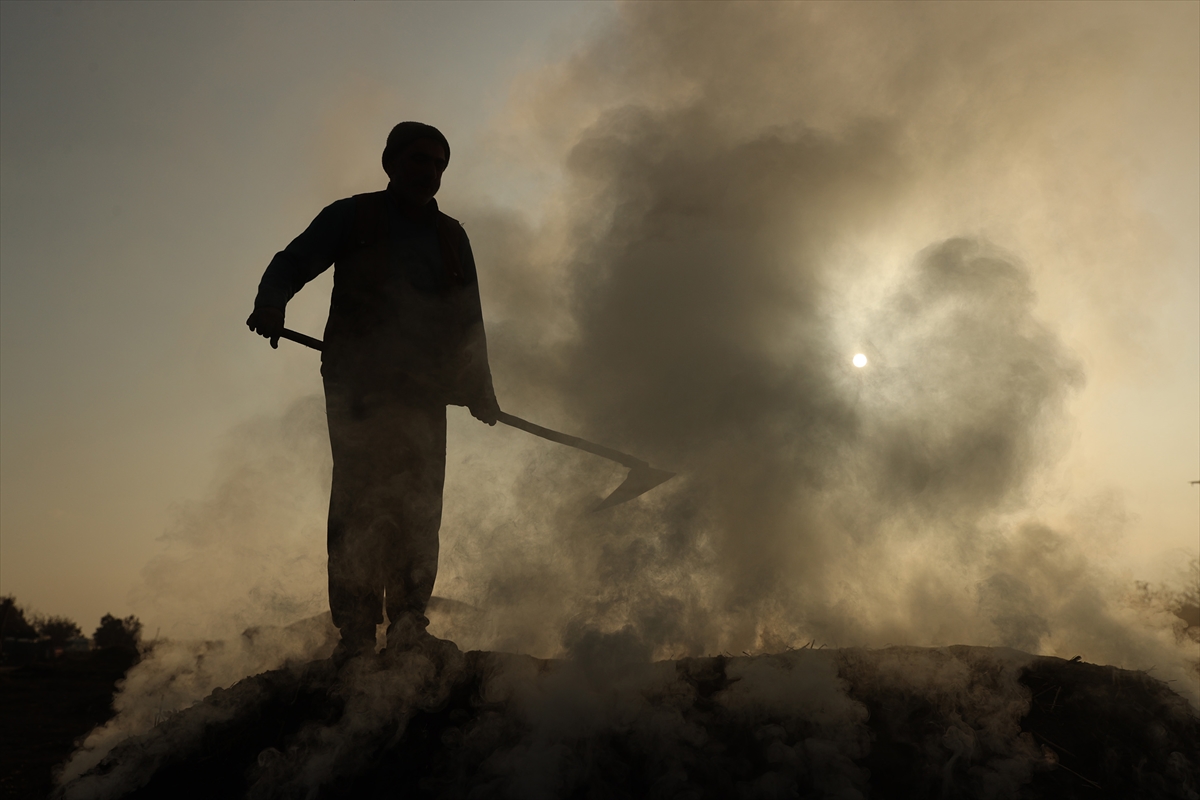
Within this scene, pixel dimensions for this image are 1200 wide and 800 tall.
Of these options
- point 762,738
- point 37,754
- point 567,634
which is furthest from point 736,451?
point 37,754

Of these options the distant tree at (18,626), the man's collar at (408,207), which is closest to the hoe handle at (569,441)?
the man's collar at (408,207)

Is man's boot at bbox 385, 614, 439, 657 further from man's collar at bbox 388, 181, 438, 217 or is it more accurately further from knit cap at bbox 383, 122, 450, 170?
knit cap at bbox 383, 122, 450, 170

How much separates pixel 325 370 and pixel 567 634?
158cm

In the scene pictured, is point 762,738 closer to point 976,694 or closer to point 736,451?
point 976,694

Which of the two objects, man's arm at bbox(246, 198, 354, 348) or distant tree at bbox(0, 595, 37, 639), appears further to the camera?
distant tree at bbox(0, 595, 37, 639)

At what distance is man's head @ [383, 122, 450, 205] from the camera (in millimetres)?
3439

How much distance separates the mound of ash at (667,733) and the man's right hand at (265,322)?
4.62 feet

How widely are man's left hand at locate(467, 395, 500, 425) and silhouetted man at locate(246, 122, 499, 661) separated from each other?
7cm

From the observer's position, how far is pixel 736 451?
4.46 metres

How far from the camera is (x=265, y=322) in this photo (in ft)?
10.6

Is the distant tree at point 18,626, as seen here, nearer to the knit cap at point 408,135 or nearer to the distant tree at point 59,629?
the distant tree at point 59,629

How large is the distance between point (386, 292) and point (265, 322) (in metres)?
0.53

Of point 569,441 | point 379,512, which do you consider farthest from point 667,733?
point 569,441

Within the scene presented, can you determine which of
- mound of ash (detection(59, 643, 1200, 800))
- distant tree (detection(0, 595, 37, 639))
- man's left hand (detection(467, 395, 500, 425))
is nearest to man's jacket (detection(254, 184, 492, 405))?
man's left hand (detection(467, 395, 500, 425))
